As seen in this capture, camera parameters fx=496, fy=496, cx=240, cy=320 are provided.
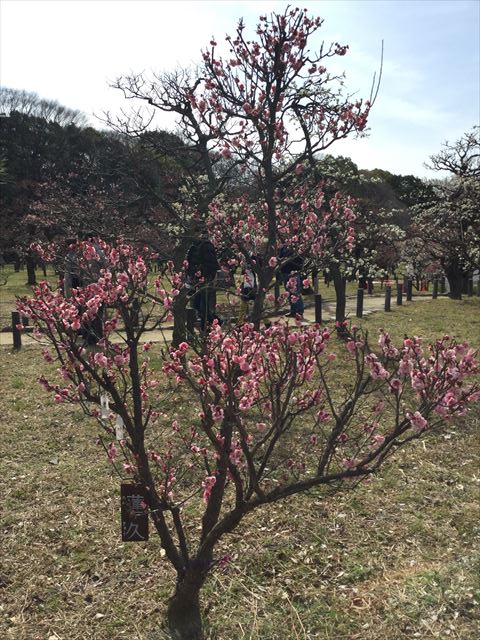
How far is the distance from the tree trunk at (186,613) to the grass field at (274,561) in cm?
8

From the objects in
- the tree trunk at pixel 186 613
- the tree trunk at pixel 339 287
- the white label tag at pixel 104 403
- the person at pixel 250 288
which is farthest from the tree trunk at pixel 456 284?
the tree trunk at pixel 186 613

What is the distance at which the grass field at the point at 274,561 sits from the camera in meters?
3.02

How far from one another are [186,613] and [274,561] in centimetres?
88

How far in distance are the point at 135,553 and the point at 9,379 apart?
209 inches

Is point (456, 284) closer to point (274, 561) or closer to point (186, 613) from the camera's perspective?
point (274, 561)

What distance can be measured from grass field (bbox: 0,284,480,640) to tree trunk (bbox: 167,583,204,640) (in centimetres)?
8

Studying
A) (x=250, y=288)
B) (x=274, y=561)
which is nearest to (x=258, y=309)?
(x=250, y=288)

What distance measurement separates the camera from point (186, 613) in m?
2.99

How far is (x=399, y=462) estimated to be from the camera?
5258 millimetres

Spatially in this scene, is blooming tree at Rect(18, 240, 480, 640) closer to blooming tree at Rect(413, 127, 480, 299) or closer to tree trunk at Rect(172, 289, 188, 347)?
tree trunk at Rect(172, 289, 188, 347)

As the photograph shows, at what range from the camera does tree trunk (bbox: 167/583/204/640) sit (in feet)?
9.60

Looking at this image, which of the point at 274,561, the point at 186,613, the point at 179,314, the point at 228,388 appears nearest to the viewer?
the point at 228,388

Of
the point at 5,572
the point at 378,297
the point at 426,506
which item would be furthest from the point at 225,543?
the point at 378,297

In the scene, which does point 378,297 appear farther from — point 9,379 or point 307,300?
point 9,379
